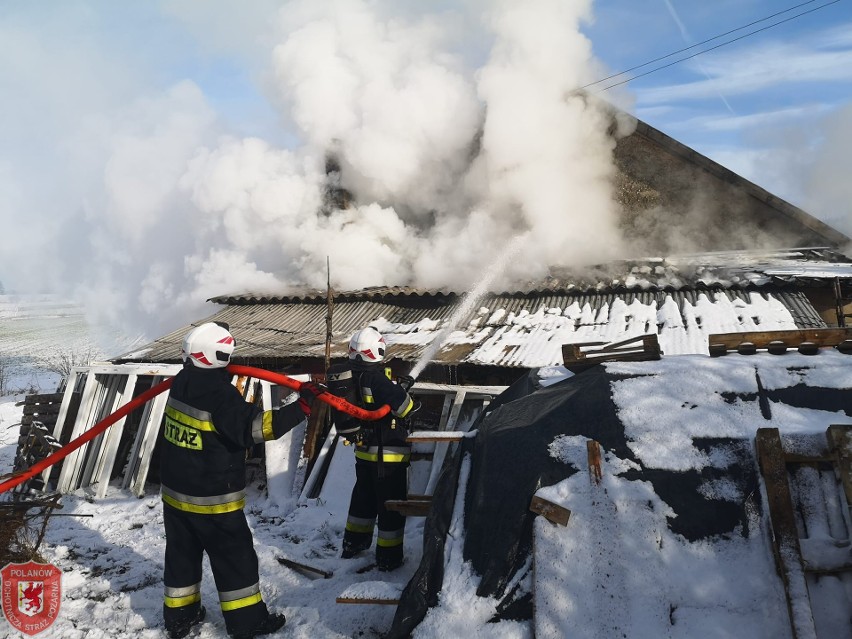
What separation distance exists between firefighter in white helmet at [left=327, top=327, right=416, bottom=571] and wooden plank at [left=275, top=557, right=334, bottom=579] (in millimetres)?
308

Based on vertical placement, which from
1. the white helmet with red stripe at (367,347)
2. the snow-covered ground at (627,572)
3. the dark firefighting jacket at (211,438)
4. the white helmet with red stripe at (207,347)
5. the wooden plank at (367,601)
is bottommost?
the wooden plank at (367,601)

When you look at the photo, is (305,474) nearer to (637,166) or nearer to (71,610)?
(71,610)

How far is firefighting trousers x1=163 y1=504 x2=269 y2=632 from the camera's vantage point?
143 inches

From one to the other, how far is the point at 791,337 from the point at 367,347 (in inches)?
119

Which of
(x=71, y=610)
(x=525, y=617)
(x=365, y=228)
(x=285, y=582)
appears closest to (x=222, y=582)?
(x=285, y=582)

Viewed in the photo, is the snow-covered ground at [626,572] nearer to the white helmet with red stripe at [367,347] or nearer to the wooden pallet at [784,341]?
the wooden pallet at [784,341]

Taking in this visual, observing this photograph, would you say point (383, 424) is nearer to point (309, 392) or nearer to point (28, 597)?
point (309, 392)

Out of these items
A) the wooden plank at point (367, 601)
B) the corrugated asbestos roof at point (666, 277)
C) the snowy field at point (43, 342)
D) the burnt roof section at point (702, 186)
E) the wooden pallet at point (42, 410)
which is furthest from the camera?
the snowy field at point (43, 342)

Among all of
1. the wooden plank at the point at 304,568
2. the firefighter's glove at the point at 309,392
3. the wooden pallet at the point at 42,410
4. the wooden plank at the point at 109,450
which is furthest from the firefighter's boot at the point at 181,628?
the wooden pallet at the point at 42,410

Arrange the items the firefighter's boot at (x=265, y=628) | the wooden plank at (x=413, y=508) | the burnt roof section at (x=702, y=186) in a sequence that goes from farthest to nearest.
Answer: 1. the burnt roof section at (x=702, y=186)
2. the wooden plank at (x=413, y=508)
3. the firefighter's boot at (x=265, y=628)

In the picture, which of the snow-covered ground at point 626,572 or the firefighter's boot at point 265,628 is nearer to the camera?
the snow-covered ground at point 626,572

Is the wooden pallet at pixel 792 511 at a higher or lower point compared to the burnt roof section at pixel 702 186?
lower

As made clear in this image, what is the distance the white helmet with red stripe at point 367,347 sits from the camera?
15.7ft

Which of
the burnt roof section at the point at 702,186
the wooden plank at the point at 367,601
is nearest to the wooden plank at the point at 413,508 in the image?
the wooden plank at the point at 367,601
